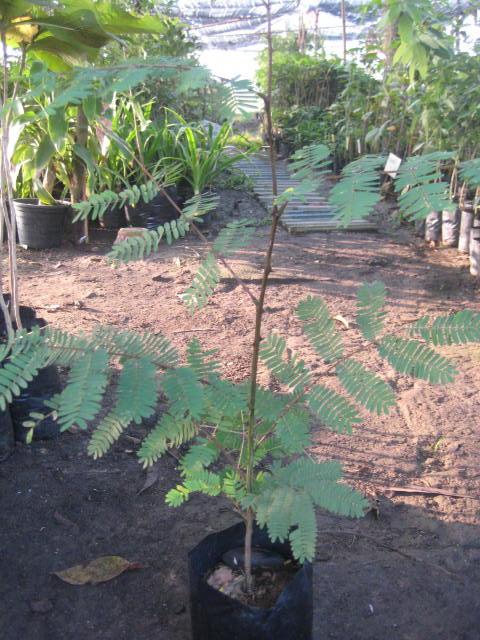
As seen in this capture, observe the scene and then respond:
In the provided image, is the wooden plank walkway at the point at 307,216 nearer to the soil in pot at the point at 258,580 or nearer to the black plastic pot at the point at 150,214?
the black plastic pot at the point at 150,214

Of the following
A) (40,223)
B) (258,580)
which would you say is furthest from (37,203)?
(258,580)

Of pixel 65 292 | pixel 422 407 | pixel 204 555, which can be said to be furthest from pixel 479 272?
pixel 204 555

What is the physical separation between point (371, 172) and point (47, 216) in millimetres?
4921

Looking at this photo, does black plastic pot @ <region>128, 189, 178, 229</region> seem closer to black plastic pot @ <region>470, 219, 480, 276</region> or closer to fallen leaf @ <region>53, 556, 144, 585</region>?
black plastic pot @ <region>470, 219, 480, 276</region>

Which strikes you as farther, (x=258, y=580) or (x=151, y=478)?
(x=151, y=478)

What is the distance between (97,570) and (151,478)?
512 millimetres

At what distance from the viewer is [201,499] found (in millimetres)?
2555

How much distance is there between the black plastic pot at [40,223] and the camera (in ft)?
18.7

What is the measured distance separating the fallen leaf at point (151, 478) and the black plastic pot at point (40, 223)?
363cm

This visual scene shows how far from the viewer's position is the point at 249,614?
165 cm

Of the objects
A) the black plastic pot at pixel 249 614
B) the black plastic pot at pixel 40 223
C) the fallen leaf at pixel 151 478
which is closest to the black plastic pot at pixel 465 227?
the black plastic pot at pixel 40 223

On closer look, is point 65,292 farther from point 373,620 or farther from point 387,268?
point 373,620

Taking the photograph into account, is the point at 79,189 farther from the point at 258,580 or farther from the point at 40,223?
the point at 258,580

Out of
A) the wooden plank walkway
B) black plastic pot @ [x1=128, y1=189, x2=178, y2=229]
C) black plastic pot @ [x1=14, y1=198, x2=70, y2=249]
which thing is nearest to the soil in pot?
the wooden plank walkway
